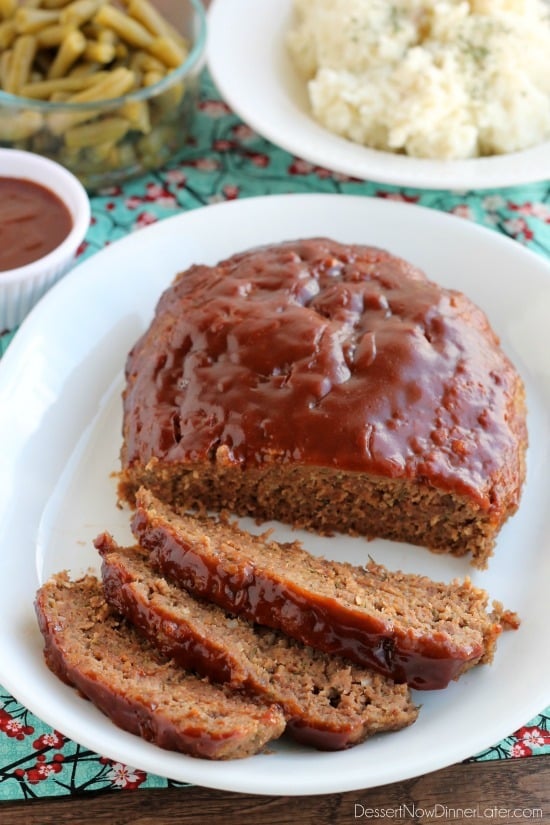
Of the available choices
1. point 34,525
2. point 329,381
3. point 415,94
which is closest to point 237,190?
point 415,94

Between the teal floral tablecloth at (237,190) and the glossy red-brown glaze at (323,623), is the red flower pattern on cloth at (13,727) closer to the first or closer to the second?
the glossy red-brown glaze at (323,623)

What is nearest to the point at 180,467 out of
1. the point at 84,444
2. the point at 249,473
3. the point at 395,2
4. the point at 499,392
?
A: the point at 249,473

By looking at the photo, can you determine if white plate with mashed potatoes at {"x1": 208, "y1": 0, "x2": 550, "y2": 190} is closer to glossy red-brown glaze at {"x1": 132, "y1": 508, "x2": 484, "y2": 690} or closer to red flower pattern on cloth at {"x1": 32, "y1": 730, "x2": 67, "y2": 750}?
glossy red-brown glaze at {"x1": 132, "y1": 508, "x2": 484, "y2": 690}

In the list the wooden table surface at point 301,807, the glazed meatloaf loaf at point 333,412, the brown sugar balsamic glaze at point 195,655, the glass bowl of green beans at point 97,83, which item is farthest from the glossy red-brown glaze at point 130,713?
the glass bowl of green beans at point 97,83

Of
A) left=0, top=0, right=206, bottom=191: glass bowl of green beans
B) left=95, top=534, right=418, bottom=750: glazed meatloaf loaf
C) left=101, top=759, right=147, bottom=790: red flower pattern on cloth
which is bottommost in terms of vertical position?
left=101, top=759, right=147, bottom=790: red flower pattern on cloth

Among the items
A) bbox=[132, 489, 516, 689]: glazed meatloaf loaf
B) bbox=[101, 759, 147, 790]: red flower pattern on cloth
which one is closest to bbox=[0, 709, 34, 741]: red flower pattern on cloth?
bbox=[101, 759, 147, 790]: red flower pattern on cloth

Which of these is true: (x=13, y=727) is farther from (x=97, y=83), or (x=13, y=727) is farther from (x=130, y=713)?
(x=97, y=83)
